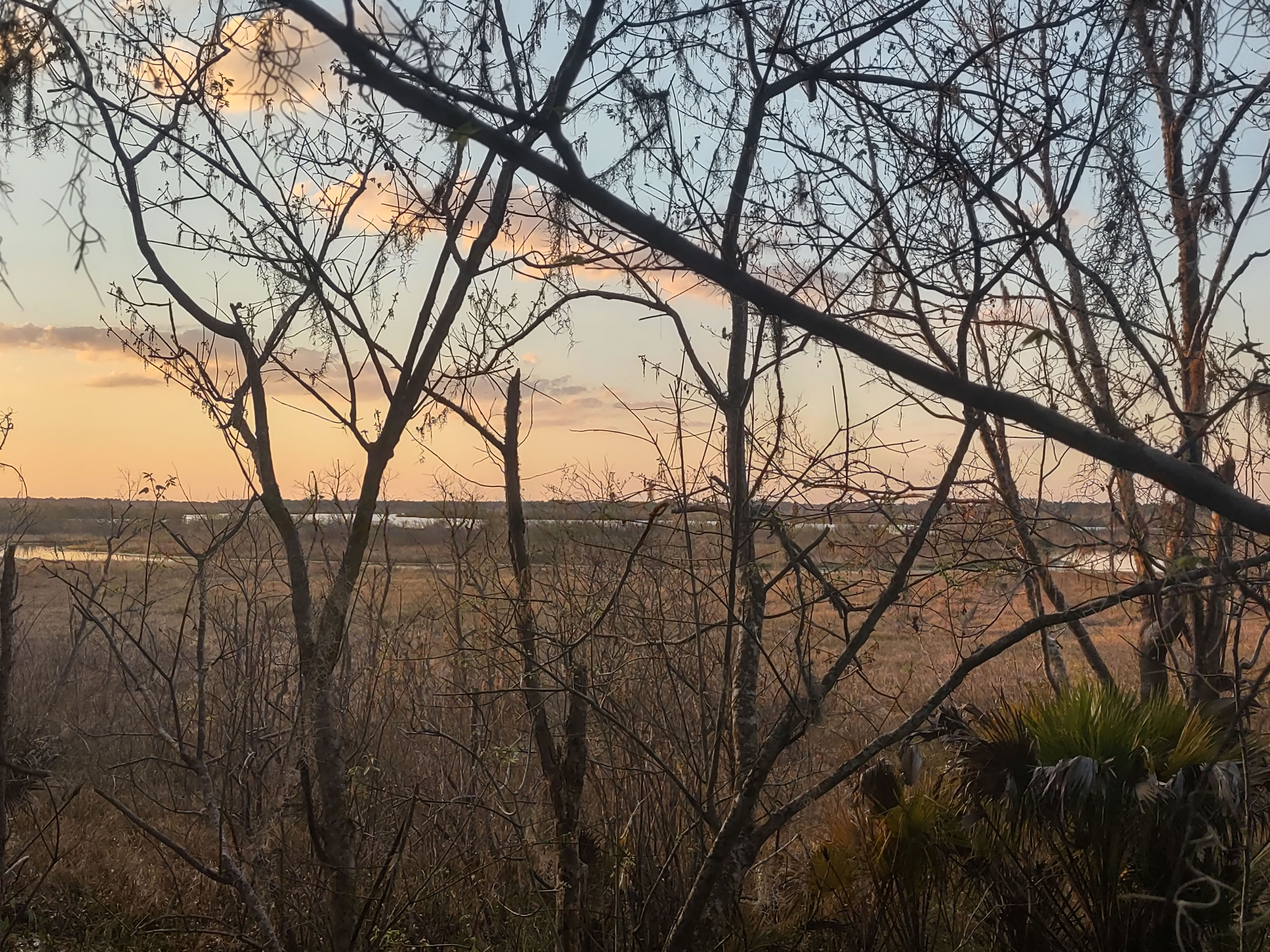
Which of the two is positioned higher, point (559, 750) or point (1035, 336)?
point (1035, 336)

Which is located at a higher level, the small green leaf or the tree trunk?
the small green leaf

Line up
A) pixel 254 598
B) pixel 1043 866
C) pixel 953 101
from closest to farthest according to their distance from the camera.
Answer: pixel 953 101
pixel 1043 866
pixel 254 598

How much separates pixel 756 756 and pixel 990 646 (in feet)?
3.43

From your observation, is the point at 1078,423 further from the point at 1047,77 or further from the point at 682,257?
the point at 1047,77

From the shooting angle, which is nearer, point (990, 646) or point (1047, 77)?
point (990, 646)

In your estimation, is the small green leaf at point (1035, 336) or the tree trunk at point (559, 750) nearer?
the small green leaf at point (1035, 336)

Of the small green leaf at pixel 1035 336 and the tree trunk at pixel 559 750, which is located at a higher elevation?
the small green leaf at pixel 1035 336

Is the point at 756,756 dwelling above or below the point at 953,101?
below

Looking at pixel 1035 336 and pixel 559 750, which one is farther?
pixel 559 750

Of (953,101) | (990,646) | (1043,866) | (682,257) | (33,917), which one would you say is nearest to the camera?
(682,257)

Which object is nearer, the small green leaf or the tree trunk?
the small green leaf

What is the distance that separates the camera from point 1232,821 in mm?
4301

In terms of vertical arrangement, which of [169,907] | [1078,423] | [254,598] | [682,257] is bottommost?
[169,907]

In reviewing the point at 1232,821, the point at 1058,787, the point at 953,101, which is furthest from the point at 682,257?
the point at 1232,821
